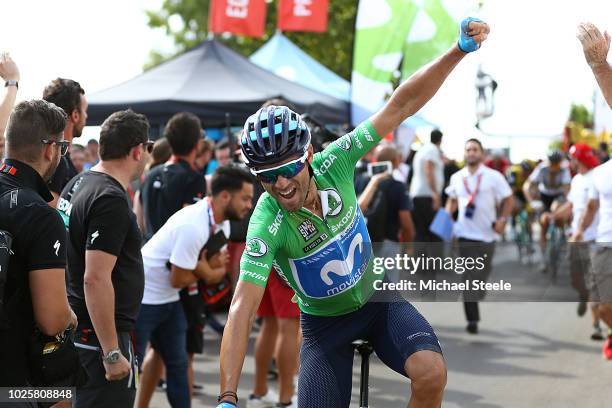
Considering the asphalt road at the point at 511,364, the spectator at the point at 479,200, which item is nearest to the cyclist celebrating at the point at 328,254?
the asphalt road at the point at 511,364

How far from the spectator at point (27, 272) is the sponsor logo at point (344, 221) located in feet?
3.82

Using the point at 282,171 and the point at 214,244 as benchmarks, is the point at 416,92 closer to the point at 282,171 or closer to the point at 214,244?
the point at 282,171

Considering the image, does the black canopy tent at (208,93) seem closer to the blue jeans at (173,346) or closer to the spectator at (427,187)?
the spectator at (427,187)

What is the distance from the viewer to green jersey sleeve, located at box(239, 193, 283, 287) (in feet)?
12.4

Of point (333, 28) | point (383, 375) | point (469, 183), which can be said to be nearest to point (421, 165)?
point (469, 183)

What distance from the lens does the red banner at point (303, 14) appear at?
68.7 feet

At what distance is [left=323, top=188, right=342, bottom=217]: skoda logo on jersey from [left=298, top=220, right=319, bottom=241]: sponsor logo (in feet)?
0.35

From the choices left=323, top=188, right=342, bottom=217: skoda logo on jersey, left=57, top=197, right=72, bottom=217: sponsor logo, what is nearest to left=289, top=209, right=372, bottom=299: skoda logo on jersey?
left=323, top=188, right=342, bottom=217: skoda logo on jersey

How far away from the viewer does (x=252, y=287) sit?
3.74 metres

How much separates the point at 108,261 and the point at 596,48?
104 inches

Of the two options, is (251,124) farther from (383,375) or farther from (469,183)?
(469,183)

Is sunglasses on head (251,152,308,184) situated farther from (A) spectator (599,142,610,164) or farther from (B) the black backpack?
(A) spectator (599,142,610,164)

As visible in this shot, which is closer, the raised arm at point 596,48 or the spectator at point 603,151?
the raised arm at point 596,48

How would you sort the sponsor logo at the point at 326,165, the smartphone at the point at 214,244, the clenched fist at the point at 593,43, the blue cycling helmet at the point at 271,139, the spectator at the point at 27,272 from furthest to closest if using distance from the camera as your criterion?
the smartphone at the point at 214,244 < the clenched fist at the point at 593,43 < the sponsor logo at the point at 326,165 < the blue cycling helmet at the point at 271,139 < the spectator at the point at 27,272
